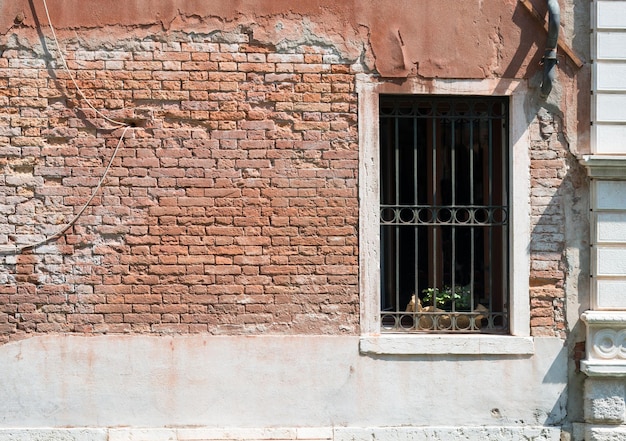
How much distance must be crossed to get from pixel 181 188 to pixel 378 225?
1547 mm

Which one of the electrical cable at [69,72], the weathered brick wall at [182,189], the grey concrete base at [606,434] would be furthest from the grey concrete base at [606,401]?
the electrical cable at [69,72]

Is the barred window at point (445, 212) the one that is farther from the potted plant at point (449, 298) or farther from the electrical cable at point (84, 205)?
the electrical cable at point (84, 205)

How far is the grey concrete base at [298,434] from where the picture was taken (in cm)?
631

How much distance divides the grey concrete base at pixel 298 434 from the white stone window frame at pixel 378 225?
1.98 feet

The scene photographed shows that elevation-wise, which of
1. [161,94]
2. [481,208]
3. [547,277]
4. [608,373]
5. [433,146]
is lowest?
[608,373]

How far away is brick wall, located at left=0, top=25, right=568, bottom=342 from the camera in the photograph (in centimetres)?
639

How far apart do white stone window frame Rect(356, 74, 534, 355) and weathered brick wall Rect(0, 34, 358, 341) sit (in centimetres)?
9

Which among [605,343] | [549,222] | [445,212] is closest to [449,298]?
[445,212]

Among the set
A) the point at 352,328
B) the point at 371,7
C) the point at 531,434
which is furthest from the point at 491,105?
the point at 531,434

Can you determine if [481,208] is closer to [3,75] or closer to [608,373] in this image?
[608,373]

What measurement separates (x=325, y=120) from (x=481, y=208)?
1.44m

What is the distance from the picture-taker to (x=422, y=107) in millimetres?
6750

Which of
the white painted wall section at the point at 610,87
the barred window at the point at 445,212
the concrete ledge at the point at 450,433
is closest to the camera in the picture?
the concrete ledge at the point at 450,433

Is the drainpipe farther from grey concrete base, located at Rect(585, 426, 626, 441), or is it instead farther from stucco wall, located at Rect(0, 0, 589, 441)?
grey concrete base, located at Rect(585, 426, 626, 441)
